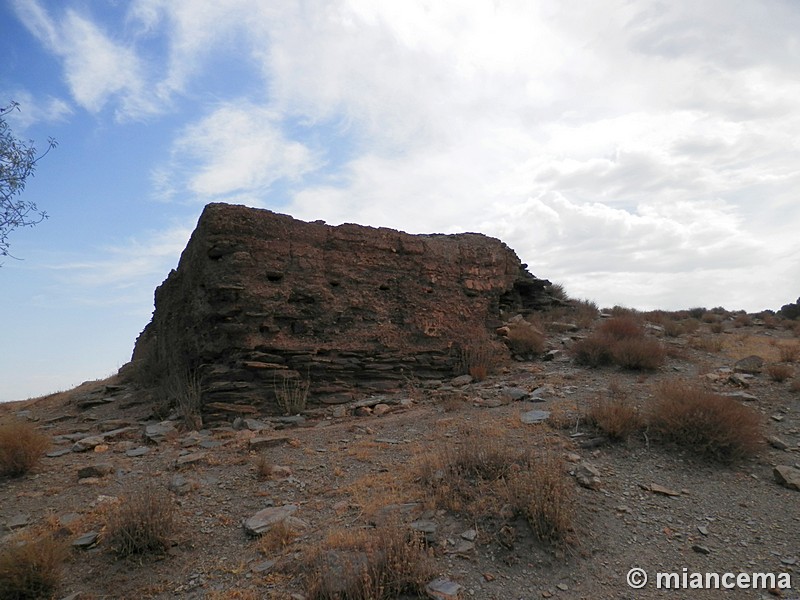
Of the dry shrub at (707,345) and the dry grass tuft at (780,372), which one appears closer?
the dry grass tuft at (780,372)

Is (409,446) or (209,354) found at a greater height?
(209,354)

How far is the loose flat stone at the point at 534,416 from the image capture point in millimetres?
7219

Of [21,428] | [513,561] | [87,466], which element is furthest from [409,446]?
[21,428]

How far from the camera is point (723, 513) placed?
5094 mm

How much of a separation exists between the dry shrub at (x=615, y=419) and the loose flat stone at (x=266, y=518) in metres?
3.73

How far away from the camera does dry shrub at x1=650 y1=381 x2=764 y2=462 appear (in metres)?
6.14

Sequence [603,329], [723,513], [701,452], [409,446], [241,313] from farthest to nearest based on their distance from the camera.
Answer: [603,329], [241,313], [409,446], [701,452], [723,513]

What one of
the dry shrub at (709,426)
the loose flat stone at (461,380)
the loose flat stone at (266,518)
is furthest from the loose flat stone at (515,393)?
the loose flat stone at (266,518)

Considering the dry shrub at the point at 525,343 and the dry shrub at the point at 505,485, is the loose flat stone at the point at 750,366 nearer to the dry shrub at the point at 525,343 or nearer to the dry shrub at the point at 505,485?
the dry shrub at the point at 525,343

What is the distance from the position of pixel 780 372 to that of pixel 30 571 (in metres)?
9.96

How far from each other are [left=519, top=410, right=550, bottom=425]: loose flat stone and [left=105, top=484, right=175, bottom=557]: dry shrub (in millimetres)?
4469

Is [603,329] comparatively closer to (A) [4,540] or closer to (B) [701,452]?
(B) [701,452]

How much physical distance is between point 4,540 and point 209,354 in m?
4.27

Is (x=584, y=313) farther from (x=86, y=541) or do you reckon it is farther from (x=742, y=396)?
(x=86, y=541)
